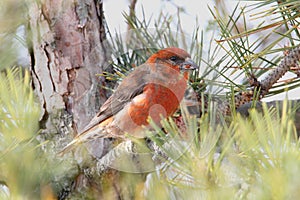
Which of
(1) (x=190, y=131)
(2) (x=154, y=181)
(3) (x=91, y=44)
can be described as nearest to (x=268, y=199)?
(1) (x=190, y=131)

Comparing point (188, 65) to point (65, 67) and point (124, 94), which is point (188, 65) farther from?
point (65, 67)

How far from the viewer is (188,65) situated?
240cm

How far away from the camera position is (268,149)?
3.62 feet

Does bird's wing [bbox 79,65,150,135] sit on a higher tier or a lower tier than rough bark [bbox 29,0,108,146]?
lower

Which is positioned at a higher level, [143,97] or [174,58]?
[174,58]

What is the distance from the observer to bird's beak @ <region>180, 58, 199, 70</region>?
236 cm

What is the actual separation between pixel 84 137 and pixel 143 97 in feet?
1.12

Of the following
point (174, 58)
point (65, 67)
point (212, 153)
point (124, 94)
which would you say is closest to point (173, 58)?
point (174, 58)

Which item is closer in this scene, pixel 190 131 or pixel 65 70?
pixel 190 131

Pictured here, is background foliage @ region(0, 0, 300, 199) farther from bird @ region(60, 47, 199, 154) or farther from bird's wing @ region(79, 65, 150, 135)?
bird's wing @ region(79, 65, 150, 135)

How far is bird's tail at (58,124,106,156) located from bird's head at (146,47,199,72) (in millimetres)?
421

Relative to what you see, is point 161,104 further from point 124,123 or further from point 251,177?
point 251,177

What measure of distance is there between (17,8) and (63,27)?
29 centimetres

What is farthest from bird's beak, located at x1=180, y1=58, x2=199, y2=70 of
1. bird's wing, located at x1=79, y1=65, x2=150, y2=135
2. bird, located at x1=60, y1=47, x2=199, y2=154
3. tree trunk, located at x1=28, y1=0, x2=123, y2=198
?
tree trunk, located at x1=28, y1=0, x2=123, y2=198
